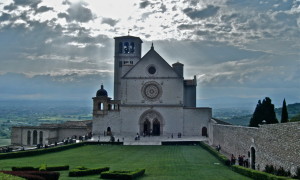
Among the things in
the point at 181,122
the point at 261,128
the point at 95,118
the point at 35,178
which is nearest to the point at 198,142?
the point at 181,122

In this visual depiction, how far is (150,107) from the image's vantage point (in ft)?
189

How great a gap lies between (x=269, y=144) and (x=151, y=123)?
115 ft

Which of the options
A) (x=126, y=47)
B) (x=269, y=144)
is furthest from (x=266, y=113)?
(x=126, y=47)

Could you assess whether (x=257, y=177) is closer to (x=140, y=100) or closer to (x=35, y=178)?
(x=35, y=178)

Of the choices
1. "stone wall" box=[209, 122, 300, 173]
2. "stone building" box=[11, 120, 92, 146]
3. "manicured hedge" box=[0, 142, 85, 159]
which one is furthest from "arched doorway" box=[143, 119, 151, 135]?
"stone wall" box=[209, 122, 300, 173]

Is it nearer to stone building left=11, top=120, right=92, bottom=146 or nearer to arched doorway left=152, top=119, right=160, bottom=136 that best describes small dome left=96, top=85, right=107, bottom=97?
stone building left=11, top=120, right=92, bottom=146

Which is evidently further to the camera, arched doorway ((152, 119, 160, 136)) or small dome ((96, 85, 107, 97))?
small dome ((96, 85, 107, 97))

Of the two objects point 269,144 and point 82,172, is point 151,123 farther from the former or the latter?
point 82,172

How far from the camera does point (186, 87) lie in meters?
63.4

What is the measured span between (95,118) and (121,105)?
14.9ft

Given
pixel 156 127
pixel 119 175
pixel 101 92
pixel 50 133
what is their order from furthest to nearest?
pixel 101 92 < pixel 50 133 < pixel 156 127 < pixel 119 175

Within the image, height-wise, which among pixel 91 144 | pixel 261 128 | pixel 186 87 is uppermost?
pixel 186 87

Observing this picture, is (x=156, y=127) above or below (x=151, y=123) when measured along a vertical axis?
below

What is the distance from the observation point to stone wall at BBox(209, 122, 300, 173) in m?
19.5
